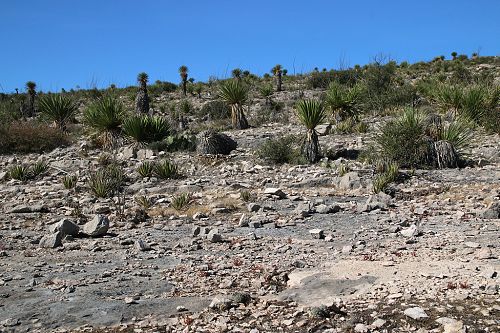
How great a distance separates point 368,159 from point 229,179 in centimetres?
360

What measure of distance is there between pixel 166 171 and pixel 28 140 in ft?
26.3

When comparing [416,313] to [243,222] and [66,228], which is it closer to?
[243,222]

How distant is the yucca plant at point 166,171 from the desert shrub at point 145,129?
385 cm

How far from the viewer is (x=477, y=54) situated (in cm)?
4291

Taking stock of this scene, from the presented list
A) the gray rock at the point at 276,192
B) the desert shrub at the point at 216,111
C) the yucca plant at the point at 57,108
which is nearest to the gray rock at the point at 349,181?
the gray rock at the point at 276,192

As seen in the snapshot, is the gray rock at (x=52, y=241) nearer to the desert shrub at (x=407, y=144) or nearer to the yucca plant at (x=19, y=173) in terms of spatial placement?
the yucca plant at (x=19, y=173)

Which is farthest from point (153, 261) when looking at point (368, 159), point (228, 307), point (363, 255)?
point (368, 159)

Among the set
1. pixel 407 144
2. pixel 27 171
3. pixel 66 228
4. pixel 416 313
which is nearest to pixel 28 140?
pixel 27 171

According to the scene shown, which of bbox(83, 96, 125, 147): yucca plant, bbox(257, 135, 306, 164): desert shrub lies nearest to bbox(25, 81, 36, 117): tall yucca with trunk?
bbox(83, 96, 125, 147): yucca plant

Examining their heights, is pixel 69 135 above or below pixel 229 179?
above

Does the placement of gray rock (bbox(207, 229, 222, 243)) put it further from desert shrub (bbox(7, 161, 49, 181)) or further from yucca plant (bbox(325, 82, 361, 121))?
yucca plant (bbox(325, 82, 361, 121))

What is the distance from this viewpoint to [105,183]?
40.2 feet

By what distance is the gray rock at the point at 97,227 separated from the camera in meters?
8.51

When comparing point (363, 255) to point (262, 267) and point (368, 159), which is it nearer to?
point (262, 267)
